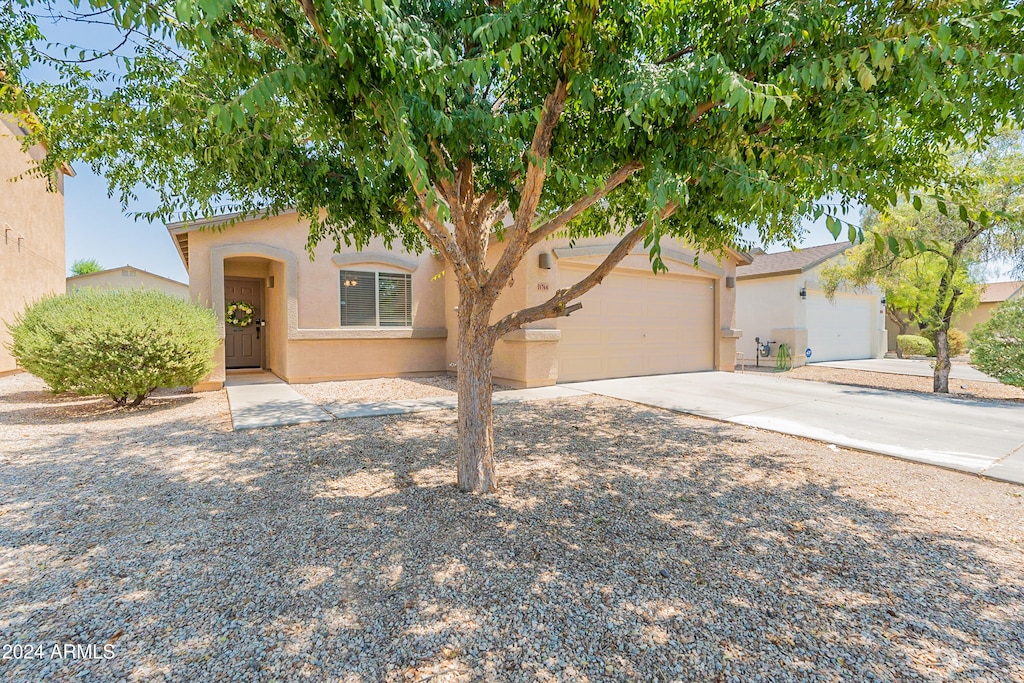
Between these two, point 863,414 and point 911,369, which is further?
point 911,369

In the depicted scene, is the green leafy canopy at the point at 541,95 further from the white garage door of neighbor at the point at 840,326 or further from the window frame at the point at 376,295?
the white garage door of neighbor at the point at 840,326

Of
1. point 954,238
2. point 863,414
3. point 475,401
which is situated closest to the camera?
point 475,401

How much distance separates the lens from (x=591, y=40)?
9.72 feet

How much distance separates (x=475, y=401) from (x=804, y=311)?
640 inches

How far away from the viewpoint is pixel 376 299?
1109 centimetres

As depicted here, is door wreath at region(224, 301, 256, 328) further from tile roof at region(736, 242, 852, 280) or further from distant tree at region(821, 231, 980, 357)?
tile roof at region(736, 242, 852, 280)

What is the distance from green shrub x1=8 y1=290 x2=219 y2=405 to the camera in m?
6.89

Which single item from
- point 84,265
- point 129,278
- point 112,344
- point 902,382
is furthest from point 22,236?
point 84,265

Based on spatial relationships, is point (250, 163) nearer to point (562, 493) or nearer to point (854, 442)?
point (562, 493)

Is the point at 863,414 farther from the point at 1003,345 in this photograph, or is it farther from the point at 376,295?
the point at 376,295

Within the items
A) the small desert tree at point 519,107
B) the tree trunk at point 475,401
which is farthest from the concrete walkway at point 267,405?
the tree trunk at point 475,401

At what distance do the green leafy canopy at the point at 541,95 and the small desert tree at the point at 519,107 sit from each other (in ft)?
0.06

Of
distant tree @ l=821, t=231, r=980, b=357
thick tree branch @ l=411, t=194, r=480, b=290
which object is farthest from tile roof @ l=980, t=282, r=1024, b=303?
thick tree branch @ l=411, t=194, r=480, b=290

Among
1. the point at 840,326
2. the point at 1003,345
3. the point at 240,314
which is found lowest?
the point at 1003,345
